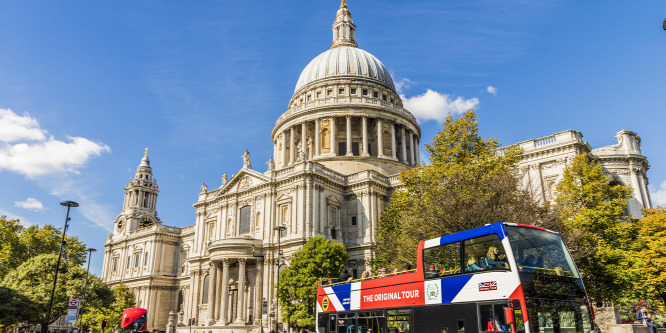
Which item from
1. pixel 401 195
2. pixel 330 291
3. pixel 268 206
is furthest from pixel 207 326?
pixel 330 291

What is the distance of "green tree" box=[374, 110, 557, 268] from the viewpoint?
24172 millimetres

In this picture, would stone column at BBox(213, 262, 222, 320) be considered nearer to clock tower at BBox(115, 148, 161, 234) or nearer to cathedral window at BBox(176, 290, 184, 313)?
cathedral window at BBox(176, 290, 184, 313)

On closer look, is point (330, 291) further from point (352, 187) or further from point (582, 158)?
point (352, 187)

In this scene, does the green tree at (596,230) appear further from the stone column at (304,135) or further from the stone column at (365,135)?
the stone column at (304,135)

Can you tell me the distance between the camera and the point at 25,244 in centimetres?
5138

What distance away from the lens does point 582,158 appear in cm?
3362

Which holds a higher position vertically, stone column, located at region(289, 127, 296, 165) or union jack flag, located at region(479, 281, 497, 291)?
stone column, located at region(289, 127, 296, 165)

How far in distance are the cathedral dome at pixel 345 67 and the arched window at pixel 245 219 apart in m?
25.0

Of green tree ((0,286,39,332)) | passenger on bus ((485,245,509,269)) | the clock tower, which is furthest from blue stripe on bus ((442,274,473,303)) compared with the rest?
the clock tower

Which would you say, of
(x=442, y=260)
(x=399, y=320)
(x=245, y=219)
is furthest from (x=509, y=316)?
(x=245, y=219)

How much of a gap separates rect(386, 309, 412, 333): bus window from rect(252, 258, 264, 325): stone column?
32.7 meters

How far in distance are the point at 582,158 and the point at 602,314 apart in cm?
1081

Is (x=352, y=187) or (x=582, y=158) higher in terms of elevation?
(x=352, y=187)

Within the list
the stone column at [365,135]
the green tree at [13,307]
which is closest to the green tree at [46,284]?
the green tree at [13,307]
